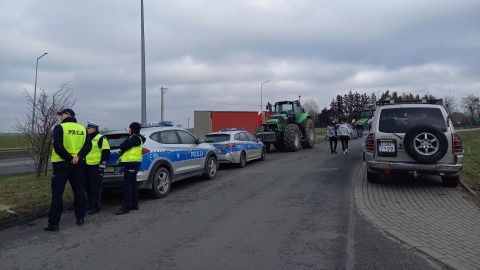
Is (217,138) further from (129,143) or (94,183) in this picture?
(94,183)

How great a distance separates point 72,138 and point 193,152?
4105 millimetres

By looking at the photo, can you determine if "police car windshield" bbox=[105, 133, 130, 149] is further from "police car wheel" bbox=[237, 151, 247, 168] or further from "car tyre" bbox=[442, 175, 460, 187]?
"car tyre" bbox=[442, 175, 460, 187]

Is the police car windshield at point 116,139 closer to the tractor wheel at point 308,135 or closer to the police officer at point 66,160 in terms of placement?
the police officer at point 66,160

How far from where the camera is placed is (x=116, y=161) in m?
7.56

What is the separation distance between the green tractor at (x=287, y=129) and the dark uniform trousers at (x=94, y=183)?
1204 cm

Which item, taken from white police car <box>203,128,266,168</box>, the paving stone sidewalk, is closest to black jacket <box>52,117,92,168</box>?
the paving stone sidewalk

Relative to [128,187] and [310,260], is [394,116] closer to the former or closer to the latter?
[310,260]

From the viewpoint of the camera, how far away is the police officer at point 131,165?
22.6 feet

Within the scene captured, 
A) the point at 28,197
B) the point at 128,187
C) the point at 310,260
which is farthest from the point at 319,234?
the point at 28,197

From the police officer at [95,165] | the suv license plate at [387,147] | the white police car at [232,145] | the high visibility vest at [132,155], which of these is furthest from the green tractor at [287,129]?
the police officer at [95,165]

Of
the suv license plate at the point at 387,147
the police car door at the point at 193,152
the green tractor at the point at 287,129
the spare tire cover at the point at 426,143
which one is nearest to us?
the spare tire cover at the point at 426,143

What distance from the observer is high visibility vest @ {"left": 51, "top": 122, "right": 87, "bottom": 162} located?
5.77 metres

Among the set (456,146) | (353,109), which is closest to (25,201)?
(456,146)

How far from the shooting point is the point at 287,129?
1919 cm
